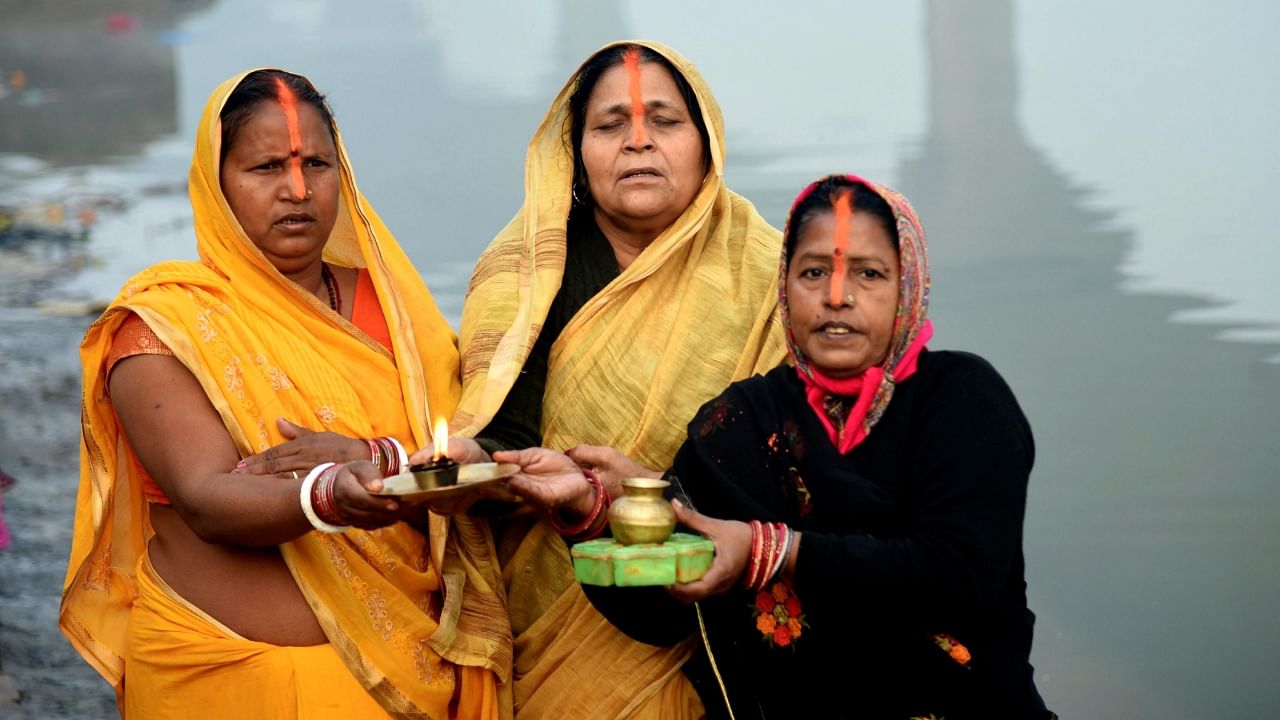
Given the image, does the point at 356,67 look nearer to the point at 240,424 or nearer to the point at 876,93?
the point at 876,93

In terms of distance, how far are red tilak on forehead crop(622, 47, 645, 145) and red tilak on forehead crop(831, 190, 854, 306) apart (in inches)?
27.4

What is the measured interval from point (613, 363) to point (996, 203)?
7.20ft

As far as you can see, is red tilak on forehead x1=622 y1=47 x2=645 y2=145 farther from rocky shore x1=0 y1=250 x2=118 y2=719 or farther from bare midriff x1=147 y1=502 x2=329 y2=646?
rocky shore x1=0 y1=250 x2=118 y2=719

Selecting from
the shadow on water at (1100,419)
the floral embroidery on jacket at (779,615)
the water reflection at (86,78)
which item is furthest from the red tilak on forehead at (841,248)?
the water reflection at (86,78)

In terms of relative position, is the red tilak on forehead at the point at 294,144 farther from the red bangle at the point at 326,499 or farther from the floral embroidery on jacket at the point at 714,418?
the floral embroidery on jacket at the point at 714,418

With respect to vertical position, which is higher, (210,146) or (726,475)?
(210,146)

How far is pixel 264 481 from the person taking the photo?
283 cm

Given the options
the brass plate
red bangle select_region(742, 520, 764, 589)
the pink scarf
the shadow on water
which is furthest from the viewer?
the shadow on water

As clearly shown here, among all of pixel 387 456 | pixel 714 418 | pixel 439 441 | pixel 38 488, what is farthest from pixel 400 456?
pixel 38 488

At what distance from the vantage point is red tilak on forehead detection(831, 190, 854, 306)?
268 cm

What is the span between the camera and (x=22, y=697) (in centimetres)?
472

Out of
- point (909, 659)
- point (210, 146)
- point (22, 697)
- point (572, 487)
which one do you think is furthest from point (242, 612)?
point (22, 697)

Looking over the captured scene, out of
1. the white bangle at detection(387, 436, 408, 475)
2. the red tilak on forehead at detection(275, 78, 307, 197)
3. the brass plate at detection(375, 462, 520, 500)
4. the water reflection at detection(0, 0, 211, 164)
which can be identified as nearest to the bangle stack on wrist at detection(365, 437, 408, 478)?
the white bangle at detection(387, 436, 408, 475)

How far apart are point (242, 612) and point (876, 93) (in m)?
3.00
